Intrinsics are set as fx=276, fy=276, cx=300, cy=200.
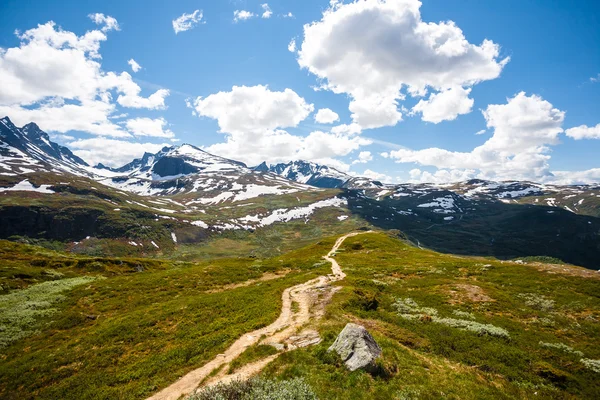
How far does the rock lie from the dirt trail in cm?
318

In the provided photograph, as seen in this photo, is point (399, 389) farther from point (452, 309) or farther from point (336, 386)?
point (452, 309)

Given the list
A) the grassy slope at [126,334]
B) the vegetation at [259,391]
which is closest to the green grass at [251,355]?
the grassy slope at [126,334]

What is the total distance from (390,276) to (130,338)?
4027 centimetres

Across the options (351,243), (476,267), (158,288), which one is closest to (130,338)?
(158,288)

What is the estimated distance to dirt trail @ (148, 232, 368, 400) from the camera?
18069mm

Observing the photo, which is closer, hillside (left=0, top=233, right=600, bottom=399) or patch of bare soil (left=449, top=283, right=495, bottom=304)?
hillside (left=0, top=233, right=600, bottom=399)

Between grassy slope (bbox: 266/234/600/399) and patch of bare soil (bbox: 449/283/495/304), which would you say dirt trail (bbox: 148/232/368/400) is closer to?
grassy slope (bbox: 266/234/600/399)

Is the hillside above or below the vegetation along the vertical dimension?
below

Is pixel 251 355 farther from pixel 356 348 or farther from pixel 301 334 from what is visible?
pixel 356 348

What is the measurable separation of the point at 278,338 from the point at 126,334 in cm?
1544

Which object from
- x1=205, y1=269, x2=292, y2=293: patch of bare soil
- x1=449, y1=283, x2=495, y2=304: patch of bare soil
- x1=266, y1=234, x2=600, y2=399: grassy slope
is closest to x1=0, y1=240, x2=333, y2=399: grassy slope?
x1=205, y1=269, x2=292, y2=293: patch of bare soil

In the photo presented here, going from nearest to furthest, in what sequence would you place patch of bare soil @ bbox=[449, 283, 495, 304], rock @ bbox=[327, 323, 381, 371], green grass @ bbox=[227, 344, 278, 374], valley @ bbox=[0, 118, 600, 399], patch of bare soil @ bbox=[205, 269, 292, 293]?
rock @ bbox=[327, 323, 381, 371]
valley @ bbox=[0, 118, 600, 399]
green grass @ bbox=[227, 344, 278, 374]
patch of bare soil @ bbox=[449, 283, 495, 304]
patch of bare soil @ bbox=[205, 269, 292, 293]

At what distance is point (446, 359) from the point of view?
21312 millimetres

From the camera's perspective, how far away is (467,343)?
23.8 meters
